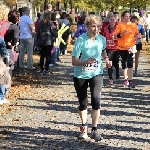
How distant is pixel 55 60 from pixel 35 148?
10056 millimetres

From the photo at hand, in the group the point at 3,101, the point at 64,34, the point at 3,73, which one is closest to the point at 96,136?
the point at 3,73

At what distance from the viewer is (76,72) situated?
22.3 feet

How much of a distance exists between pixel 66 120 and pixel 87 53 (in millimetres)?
1747

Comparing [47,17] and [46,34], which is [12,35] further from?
[46,34]

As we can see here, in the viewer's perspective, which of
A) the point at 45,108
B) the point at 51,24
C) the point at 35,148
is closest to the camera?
the point at 35,148

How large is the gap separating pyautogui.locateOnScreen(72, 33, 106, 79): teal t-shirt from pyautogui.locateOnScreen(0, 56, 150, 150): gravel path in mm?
983

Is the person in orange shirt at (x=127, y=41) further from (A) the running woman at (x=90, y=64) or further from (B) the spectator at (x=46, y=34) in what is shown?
(A) the running woman at (x=90, y=64)

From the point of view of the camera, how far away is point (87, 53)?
22.1ft

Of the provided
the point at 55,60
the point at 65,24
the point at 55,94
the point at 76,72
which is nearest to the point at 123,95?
the point at 55,94

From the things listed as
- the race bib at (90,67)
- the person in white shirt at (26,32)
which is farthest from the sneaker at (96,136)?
the person in white shirt at (26,32)

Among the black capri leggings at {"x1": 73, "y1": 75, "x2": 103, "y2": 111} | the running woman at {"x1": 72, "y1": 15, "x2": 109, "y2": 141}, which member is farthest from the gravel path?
the black capri leggings at {"x1": 73, "y1": 75, "x2": 103, "y2": 111}

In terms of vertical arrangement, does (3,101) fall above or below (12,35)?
below

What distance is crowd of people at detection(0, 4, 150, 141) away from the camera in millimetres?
6734

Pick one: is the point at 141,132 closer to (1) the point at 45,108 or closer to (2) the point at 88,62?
(2) the point at 88,62
